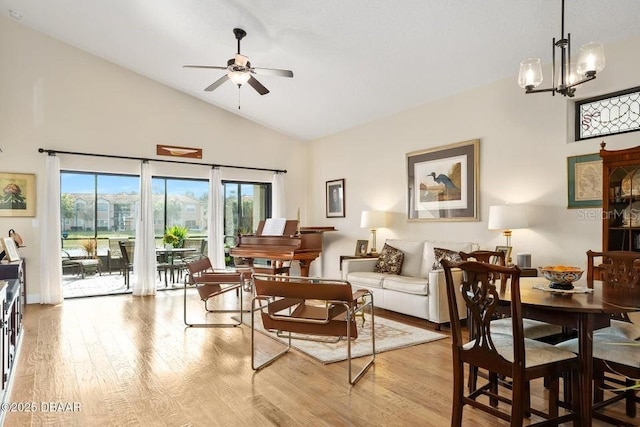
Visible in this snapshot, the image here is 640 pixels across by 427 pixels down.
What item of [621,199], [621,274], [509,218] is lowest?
[621,274]

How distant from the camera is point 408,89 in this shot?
5723 mm

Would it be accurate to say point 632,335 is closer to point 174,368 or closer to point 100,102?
point 174,368

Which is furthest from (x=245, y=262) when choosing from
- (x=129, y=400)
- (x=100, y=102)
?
(x=129, y=400)

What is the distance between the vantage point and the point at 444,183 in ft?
18.9

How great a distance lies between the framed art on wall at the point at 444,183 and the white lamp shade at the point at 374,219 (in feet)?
1.37

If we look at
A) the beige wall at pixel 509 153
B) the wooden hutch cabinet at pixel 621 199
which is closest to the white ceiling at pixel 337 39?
the beige wall at pixel 509 153

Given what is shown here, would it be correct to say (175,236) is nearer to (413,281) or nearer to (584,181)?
(413,281)

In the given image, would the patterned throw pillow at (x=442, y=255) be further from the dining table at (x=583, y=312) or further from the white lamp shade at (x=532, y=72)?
the dining table at (x=583, y=312)

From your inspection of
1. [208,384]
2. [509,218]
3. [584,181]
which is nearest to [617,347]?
[509,218]

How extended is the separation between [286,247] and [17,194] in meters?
4.23

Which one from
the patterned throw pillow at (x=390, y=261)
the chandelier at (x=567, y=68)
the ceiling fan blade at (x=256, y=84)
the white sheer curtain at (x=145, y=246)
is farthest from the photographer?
the white sheer curtain at (x=145, y=246)

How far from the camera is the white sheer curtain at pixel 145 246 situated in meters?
6.92

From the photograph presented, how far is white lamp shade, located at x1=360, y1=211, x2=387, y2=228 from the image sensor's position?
640cm

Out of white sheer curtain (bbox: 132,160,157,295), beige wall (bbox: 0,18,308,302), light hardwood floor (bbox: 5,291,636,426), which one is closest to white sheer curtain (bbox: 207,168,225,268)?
beige wall (bbox: 0,18,308,302)
